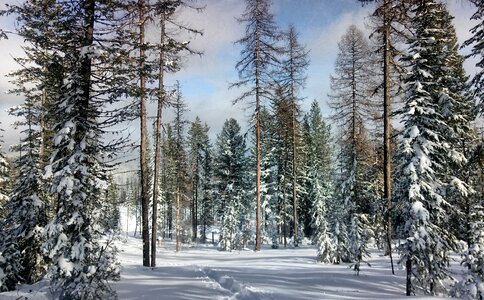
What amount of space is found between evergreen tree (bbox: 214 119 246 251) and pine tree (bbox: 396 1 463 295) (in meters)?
29.4

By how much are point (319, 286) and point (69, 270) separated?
7.66 meters

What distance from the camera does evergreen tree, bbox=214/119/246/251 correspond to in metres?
41.3

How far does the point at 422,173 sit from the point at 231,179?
31.9 meters

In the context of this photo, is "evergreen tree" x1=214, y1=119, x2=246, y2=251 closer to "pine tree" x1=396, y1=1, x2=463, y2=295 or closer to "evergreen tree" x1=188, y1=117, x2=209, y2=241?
"evergreen tree" x1=188, y1=117, x2=209, y2=241

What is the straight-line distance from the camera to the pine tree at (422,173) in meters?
11.2

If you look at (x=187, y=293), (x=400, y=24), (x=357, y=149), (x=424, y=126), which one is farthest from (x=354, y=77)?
(x=187, y=293)

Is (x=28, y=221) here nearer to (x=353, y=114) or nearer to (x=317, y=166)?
(x=353, y=114)

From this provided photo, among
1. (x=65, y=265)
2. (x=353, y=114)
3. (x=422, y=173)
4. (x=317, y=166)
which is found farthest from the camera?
(x=317, y=166)

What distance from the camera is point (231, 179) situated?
42.4 m

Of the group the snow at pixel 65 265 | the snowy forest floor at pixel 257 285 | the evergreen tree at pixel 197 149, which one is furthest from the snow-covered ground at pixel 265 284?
the evergreen tree at pixel 197 149

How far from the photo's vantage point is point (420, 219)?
1117 cm

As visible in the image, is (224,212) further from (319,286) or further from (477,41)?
(477,41)

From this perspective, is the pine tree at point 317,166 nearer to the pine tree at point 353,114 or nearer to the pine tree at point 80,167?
the pine tree at point 353,114

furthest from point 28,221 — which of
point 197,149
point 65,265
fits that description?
point 197,149
